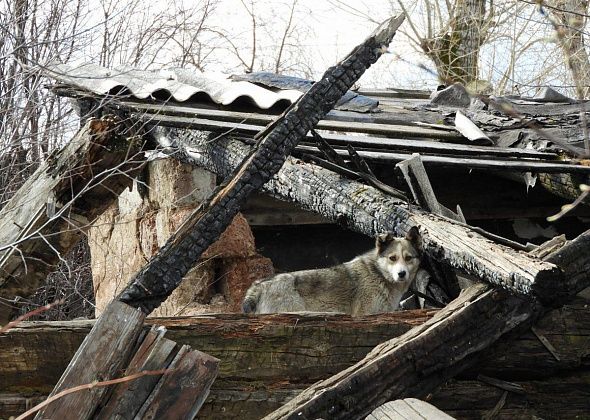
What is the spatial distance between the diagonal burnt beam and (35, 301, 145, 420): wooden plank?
0.22 m

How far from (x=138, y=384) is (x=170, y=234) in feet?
15.8

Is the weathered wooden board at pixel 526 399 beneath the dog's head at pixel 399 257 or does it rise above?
beneath

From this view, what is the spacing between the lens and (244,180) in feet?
16.8

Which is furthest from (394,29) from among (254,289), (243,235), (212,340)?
(243,235)

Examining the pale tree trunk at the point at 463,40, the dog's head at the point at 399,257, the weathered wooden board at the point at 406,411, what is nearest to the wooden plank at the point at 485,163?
the dog's head at the point at 399,257

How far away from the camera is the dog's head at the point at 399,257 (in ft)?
27.0

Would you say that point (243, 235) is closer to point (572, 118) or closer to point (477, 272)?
point (572, 118)

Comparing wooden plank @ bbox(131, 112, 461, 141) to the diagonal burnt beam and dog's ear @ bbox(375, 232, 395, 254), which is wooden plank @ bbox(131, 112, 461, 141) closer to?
dog's ear @ bbox(375, 232, 395, 254)

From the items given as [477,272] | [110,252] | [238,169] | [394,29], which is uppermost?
[394,29]

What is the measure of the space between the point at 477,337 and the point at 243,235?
14.8ft

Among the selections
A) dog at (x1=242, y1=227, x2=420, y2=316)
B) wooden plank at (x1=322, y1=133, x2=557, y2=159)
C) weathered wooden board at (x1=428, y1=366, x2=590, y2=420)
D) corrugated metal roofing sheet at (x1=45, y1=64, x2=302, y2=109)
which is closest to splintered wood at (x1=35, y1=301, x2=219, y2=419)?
weathered wooden board at (x1=428, y1=366, x2=590, y2=420)

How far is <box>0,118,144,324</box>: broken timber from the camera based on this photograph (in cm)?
799

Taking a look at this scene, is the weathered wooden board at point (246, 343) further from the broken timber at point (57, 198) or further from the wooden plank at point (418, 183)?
the broken timber at point (57, 198)

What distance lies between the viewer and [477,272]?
15.5 feet
